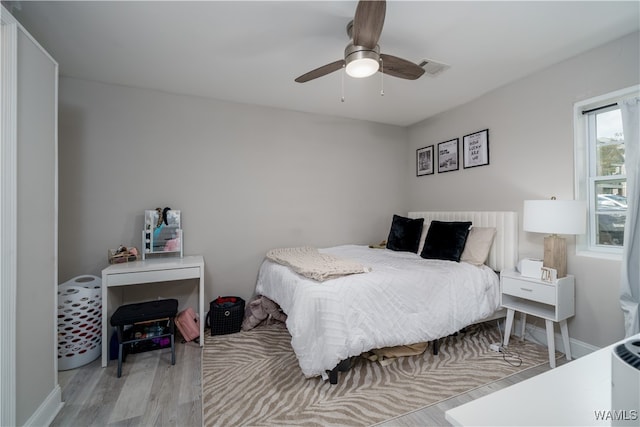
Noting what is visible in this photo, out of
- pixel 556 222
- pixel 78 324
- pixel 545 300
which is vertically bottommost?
pixel 78 324

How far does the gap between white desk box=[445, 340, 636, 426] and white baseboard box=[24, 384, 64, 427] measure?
216cm

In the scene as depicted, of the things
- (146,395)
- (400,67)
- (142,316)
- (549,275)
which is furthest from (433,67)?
(146,395)

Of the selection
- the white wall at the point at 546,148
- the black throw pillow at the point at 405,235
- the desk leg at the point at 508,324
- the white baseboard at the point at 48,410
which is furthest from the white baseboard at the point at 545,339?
the white baseboard at the point at 48,410

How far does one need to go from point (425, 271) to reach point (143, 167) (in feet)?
Result: 9.74

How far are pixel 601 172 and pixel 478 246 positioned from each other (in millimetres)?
1103

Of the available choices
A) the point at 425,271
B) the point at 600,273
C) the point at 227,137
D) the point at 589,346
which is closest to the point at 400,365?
the point at 425,271

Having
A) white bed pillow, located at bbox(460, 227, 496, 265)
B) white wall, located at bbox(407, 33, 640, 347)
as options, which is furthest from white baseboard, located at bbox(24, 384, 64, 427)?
white wall, located at bbox(407, 33, 640, 347)

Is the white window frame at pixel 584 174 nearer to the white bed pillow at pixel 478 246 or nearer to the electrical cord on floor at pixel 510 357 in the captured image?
the white bed pillow at pixel 478 246

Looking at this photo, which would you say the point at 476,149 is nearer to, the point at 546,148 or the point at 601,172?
the point at 546,148

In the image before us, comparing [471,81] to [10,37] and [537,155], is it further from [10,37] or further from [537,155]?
[10,37]

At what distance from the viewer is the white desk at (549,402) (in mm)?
597

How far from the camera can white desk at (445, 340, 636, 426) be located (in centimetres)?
60

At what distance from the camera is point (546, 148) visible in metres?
2.50

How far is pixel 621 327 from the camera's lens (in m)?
2.04
